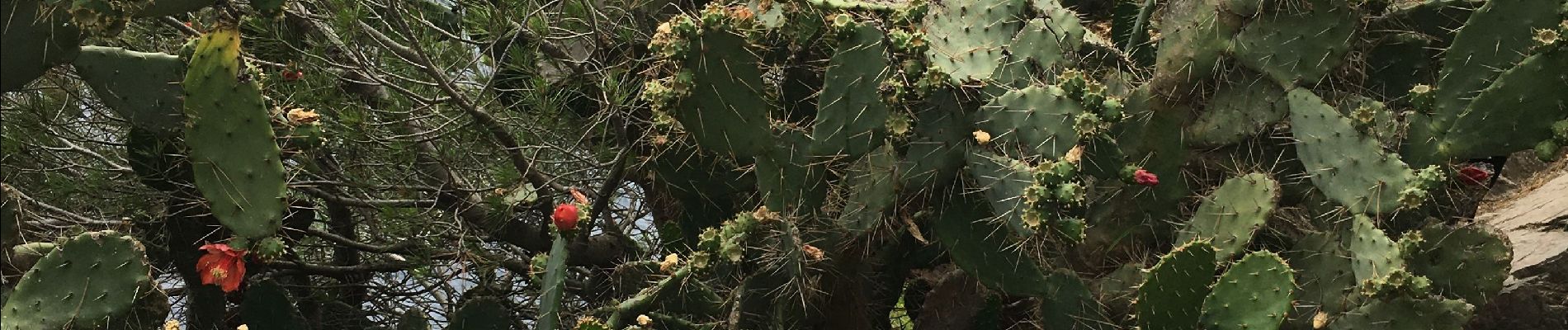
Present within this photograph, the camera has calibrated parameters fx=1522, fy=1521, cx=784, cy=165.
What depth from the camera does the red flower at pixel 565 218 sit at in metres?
2.98

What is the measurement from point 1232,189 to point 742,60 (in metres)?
1.05

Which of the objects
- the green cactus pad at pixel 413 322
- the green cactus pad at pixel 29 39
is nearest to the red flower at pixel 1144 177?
the green cactus pad at pixel 413 322

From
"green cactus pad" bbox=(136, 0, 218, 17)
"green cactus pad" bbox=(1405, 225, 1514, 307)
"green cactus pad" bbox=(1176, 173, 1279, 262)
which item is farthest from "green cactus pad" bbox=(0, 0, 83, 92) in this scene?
"green cactus pad" bbox=(1405, 225, 1514, 307)

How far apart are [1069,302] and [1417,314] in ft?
2.16

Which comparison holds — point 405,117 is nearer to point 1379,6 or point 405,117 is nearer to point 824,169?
point 824,169

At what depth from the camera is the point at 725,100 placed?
288cm

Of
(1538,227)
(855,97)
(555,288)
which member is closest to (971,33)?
(855,97)

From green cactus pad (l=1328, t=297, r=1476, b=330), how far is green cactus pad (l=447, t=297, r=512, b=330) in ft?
5.94

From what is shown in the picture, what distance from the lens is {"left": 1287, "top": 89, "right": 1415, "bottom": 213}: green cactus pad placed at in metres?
2.97

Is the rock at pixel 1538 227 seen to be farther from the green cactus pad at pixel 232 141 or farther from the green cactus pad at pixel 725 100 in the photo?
the green cactus pad at pixel 232 141

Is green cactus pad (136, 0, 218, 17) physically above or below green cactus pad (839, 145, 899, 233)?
above

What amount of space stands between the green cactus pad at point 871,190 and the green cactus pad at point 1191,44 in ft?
2.13

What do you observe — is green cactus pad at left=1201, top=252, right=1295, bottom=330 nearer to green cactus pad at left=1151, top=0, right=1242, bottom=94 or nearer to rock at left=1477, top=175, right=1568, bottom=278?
green cactus pad at left=1151, top=0, right=1242, bottom=94

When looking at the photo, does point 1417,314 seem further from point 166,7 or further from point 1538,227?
point 166,7
